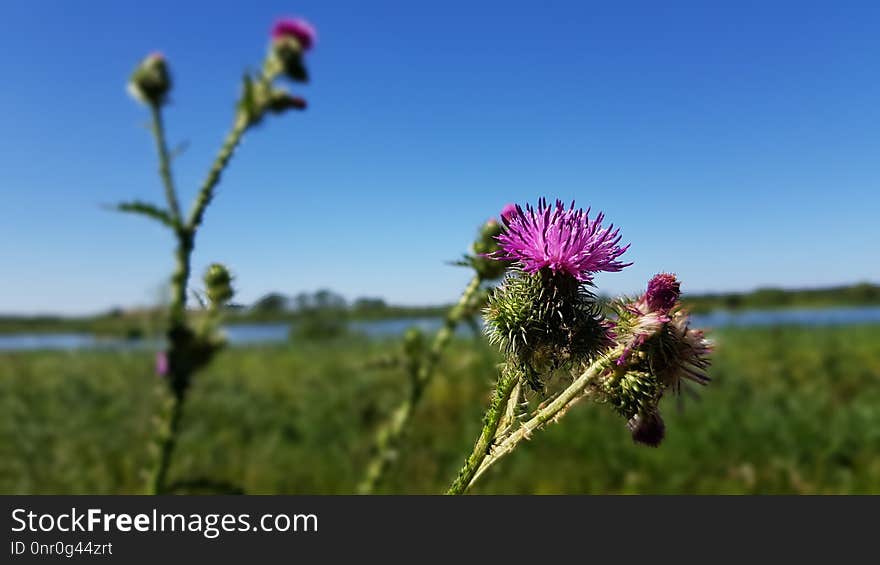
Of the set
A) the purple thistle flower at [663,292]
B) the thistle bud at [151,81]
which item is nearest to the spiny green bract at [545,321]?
the purple thistle flower at [663,292]

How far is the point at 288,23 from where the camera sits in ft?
8.57

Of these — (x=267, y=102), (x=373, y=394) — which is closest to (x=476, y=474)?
(x=267, y=102)

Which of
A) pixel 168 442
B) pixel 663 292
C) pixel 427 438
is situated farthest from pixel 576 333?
pixel 427 438

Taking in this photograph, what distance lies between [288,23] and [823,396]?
1177 centimetres

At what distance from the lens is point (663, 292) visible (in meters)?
1.18

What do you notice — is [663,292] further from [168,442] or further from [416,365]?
[416,365]

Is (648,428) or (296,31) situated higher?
(296,31)

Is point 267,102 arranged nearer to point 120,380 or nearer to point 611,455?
point 611,455

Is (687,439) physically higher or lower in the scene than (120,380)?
lower

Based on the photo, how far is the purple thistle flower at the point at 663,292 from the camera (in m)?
1.18

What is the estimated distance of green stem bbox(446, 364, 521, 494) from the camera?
2.85 feet

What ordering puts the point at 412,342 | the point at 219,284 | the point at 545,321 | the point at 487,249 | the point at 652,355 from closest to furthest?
the point at 652,355 → the point at 545,321 → the point at 219,284 → the point at 487,249 → the point at 412,342

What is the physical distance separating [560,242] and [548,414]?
15.3 inches

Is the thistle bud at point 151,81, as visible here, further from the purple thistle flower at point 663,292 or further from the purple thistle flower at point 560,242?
the purple thistle flower at point 663,292
